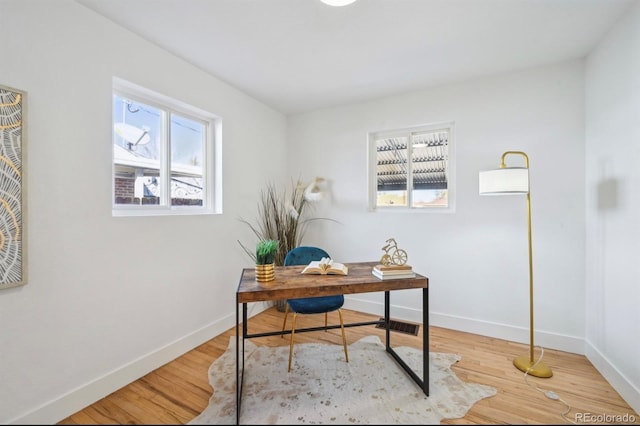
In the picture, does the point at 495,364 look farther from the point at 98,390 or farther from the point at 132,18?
the point at 132,18

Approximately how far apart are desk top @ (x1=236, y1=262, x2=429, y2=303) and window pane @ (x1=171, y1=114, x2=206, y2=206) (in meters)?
1.13

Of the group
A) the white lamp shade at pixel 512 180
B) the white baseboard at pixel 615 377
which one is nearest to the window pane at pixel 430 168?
the white lamp shade at pixel 512 180

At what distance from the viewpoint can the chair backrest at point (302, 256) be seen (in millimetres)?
2400

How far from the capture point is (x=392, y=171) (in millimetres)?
3119

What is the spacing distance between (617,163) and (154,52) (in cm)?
346

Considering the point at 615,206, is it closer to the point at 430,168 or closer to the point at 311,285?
the point at 430,168

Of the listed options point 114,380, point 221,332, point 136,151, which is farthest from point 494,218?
point 114,380

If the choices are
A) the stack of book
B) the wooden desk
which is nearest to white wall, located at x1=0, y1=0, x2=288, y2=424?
the wooden desk

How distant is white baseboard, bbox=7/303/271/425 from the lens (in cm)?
138

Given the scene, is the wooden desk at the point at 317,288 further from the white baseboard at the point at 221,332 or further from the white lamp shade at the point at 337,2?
the white lamp shade at the point at 337,2

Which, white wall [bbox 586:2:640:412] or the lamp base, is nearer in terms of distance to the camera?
white wall [bbox 586:2:640:412]

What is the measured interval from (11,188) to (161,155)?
3.30 ft

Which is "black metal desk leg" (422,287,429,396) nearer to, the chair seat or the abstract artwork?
the chair seat
